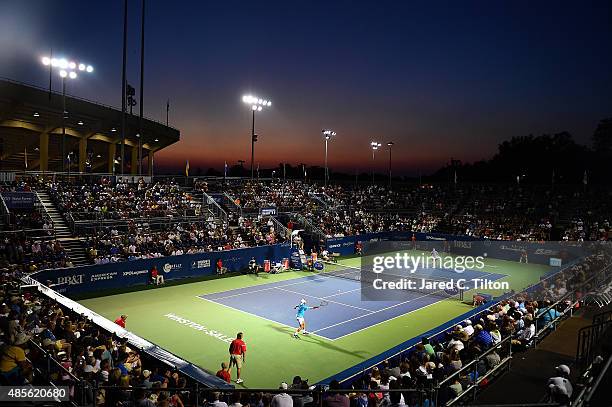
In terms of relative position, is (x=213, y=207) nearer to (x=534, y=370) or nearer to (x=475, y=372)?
(x=534, y=370)

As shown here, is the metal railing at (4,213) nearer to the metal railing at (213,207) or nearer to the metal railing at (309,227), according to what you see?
the metal railing at (213,207)

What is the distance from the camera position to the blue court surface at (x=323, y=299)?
66.8ft

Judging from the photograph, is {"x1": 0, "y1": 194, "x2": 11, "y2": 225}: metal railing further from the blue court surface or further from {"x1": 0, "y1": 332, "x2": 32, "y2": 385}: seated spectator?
{"x1": 0, "y1": 332, "x2": 32, "y2": 385}: seated spectator

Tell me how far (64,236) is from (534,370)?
2635 centimetres

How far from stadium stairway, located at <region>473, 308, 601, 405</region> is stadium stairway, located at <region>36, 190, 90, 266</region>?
904 inches

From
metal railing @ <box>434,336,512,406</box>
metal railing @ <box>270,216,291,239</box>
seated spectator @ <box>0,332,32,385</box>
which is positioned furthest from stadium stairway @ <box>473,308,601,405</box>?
metal railing @ <box>270,216,291,239</box>

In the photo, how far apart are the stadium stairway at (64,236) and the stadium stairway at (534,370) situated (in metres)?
23.0

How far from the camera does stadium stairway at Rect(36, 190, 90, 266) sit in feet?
86.1

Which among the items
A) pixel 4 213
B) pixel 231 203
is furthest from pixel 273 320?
pixel 231 203

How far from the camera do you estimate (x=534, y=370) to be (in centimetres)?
1075

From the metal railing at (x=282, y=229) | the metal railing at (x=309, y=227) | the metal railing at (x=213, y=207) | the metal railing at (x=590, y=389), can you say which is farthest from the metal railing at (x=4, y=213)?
the metal railing at (x=590, y=389)

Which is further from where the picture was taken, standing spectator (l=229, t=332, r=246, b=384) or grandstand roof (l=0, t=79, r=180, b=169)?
grandstand roof (l=0, t=79, r=180, b=169)

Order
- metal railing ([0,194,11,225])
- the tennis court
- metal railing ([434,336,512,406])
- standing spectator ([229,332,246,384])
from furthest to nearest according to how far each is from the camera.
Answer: metal railing ([0,194,11,225]), the tennis court, standing spectator ([229,332,246,384]), metal railing ([434,336,512,406])

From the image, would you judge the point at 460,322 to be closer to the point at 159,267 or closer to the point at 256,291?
the point at 256,291
